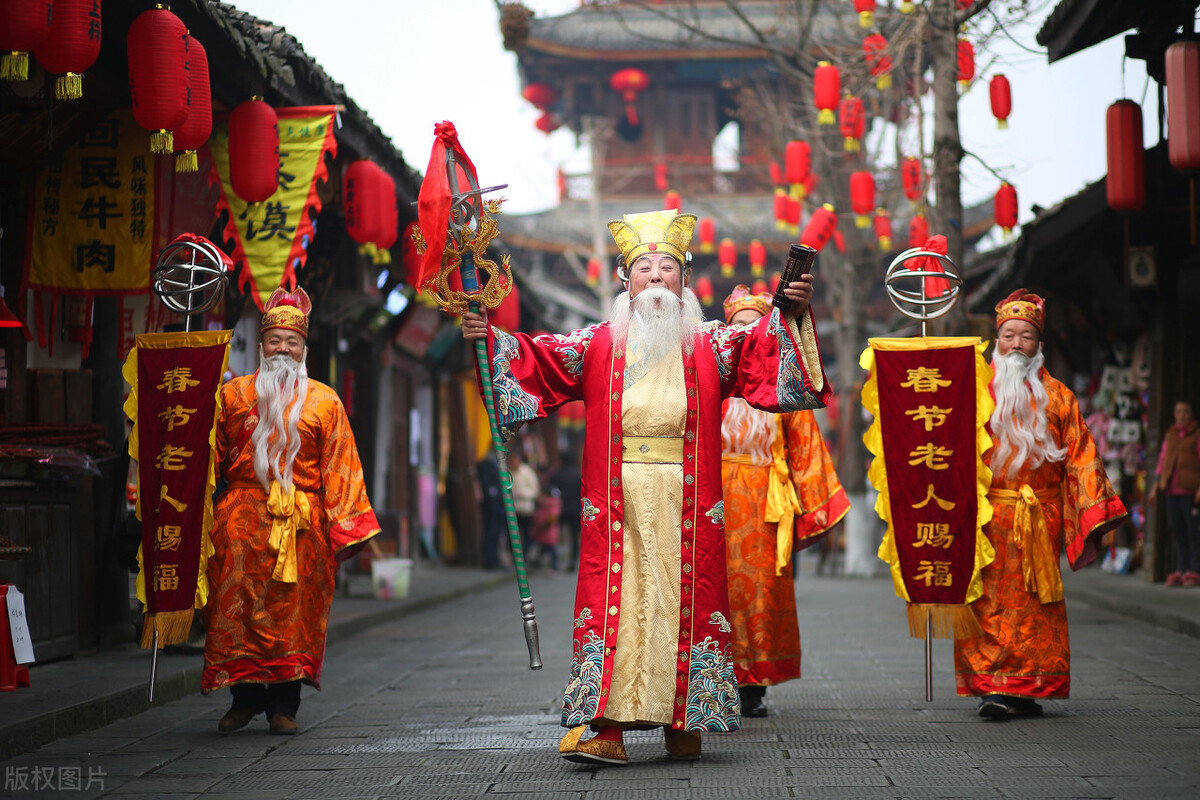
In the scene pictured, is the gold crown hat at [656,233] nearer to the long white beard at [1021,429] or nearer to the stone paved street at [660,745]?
the long white beard at [1021,429]

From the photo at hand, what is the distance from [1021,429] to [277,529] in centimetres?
351

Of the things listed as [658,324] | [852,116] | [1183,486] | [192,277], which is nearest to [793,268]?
[658,324]

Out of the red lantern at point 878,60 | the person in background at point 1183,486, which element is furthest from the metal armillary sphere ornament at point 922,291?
the person in background at point 1183,486

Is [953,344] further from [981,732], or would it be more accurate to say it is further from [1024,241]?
[1024,241]

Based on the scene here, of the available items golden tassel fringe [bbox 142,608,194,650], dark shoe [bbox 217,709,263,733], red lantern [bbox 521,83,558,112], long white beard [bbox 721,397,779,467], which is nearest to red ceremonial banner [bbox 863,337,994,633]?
long white beard [bbox 721,397,779,467]

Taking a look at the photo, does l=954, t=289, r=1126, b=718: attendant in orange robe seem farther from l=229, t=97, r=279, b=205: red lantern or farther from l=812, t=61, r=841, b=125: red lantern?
l=812, t=61, r=841, b=125: red lantern

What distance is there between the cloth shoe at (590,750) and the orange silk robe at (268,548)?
1539 millimetres

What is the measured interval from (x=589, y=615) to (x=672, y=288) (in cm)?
141

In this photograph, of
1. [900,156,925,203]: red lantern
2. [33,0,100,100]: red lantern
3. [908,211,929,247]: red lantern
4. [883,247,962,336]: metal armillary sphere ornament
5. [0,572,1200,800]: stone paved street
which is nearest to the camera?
[0,572,1200,800]: stone paved street

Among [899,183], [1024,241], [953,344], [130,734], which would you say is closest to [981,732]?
[953,344]

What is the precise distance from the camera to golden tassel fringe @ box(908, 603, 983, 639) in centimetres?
648

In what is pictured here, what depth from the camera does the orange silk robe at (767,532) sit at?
22.0 ft

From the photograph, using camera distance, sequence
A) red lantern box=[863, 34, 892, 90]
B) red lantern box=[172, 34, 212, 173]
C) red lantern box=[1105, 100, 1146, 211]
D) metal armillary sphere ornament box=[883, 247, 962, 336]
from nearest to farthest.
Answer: metal armillary sphere ornament box=[883, 247, 962, 336] < red lantern box=[172, 34, 212, 173] < red lantern box=[1105, 100, 1146, 211] < red lantern box=[863, 34, 892, 90]

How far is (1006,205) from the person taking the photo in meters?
14.1
